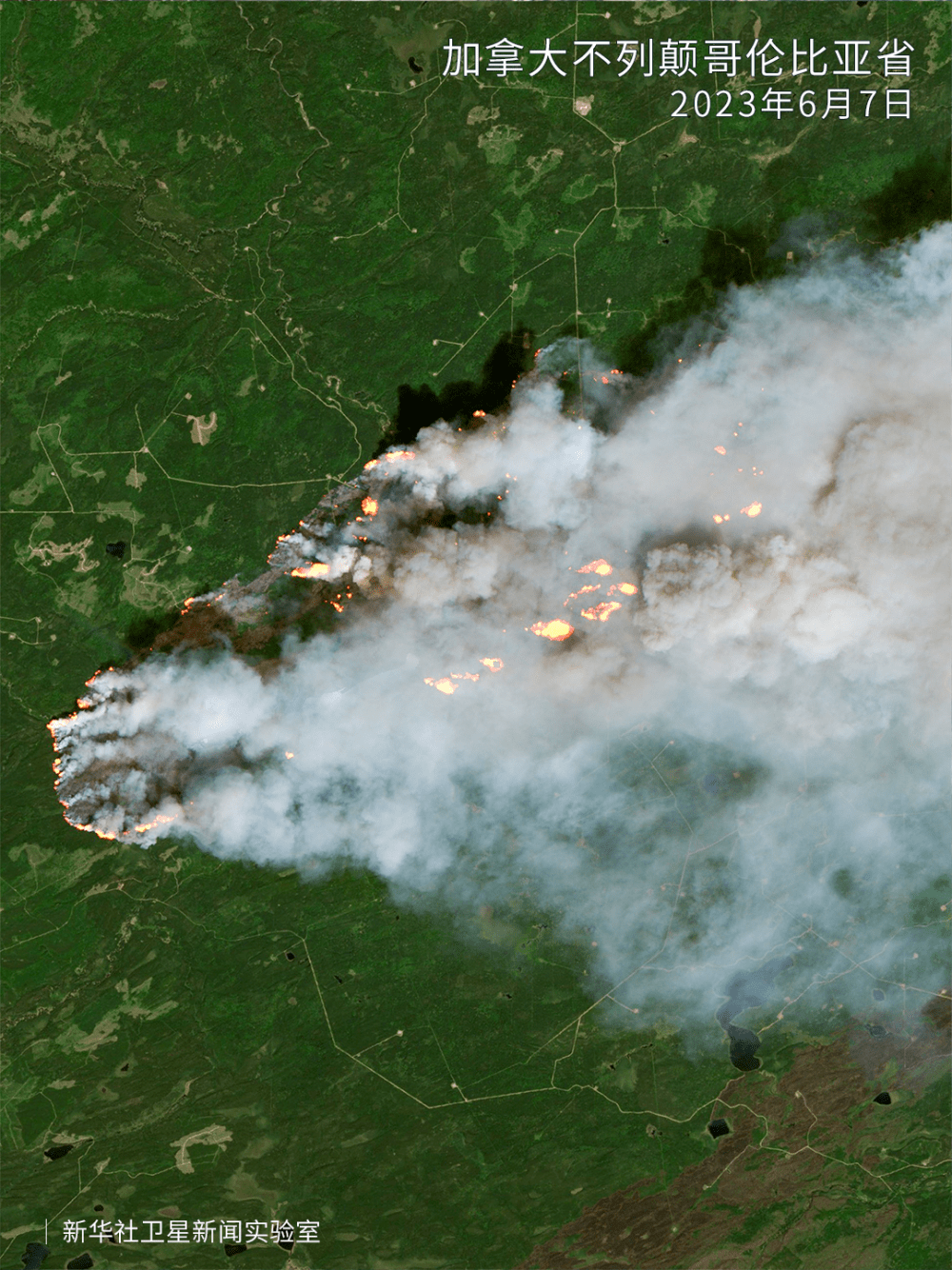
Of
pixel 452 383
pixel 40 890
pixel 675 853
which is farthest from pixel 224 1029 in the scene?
pixel 452 383

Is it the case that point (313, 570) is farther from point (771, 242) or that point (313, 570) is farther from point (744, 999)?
point (744, 999)

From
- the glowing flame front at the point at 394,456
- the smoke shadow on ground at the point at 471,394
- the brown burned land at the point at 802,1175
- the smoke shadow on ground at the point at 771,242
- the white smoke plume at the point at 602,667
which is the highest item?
the smoke shadow on ground at the point at 771,242

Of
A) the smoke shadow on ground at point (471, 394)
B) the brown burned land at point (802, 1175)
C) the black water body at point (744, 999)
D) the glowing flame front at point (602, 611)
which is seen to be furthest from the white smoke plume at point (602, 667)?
the brown burned land at point (802, 1175)

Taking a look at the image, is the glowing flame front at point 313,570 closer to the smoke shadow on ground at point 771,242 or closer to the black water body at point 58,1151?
the smoke shadow on ground at point 771,242

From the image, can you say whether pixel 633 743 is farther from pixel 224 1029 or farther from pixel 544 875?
pixel 224 1029

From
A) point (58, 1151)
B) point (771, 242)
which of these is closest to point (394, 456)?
point (771, 242)

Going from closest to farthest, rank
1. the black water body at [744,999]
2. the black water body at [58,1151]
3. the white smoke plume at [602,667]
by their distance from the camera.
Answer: the white smoke plume at [602,667] → the black water body at [58,1151] → the black water body at [744,999]

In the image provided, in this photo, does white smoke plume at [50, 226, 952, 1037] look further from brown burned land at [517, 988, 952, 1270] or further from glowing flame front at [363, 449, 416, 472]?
brown burned land at [517, 988, 952, 1270]
